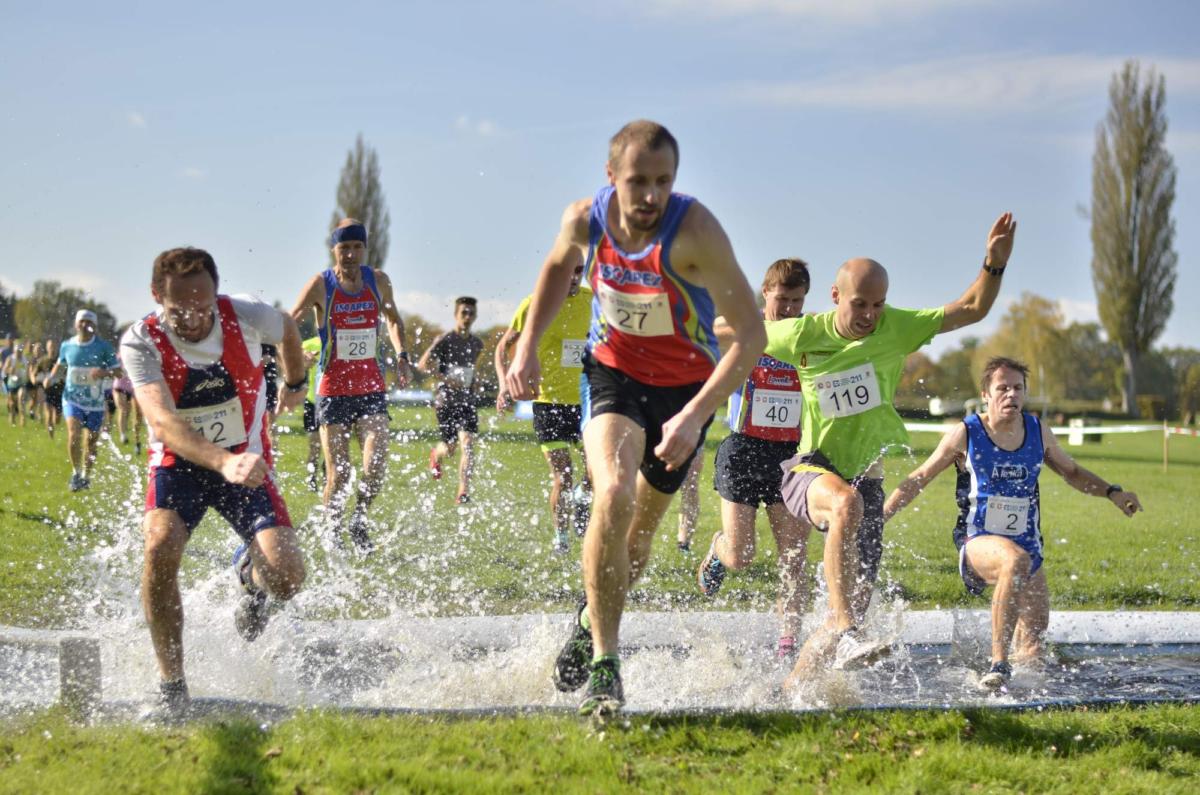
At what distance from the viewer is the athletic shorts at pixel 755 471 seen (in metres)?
6.45

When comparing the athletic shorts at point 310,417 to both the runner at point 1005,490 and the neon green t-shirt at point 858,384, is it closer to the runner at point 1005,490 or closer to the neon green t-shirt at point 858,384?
the neon green t-shirt at point 858,384

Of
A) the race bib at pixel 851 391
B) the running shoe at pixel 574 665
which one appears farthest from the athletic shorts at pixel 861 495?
the running shoe at pixel 574 665

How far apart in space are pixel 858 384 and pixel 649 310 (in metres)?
1.70

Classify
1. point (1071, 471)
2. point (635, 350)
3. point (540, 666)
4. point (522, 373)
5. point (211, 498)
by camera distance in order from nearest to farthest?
point (522, 373), point (635, 350), point (211, 498), point (540, 666), point (1071, 471)

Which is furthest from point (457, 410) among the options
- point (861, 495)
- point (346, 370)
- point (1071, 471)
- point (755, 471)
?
point (1071, 471)

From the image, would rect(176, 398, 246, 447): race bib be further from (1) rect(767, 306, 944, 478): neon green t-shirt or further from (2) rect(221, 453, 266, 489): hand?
(1) rect(767, 306, 944, 478): neon green t-shirt

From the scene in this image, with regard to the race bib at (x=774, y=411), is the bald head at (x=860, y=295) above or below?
above

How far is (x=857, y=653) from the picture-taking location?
504 centimetres

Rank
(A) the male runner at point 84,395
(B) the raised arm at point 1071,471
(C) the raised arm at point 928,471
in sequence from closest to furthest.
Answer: (C) the raised arm at point 928,471 < (B) the raised arm at point 1071,471 < (A) the male runner at point 84,395

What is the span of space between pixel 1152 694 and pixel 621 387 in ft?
8.87

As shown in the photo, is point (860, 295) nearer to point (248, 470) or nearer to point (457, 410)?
point (248, 470)

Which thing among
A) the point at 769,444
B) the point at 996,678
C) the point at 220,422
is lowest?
the point at 996,678

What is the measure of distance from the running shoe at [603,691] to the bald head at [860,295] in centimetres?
224

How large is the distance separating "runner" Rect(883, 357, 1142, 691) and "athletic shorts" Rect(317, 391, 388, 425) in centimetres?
452
